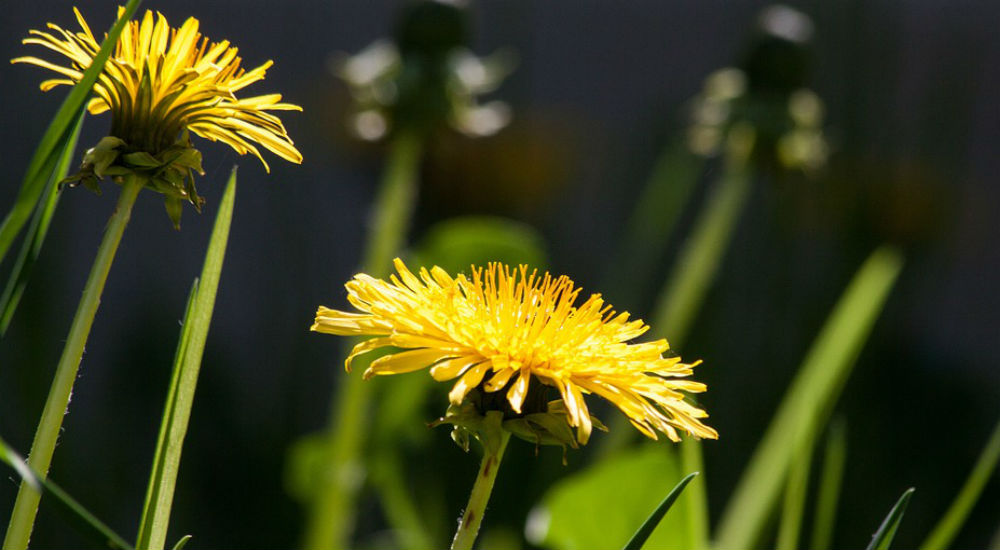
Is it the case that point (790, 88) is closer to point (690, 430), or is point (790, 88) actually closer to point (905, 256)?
point (905, 256)

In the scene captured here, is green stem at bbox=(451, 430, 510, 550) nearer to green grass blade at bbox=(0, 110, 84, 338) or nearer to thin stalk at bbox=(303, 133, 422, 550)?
green grass blade at bbox=(0, 110, 84, 338)

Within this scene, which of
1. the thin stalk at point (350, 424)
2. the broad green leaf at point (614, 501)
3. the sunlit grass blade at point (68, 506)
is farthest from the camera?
the thin stalk at point (350, 424)

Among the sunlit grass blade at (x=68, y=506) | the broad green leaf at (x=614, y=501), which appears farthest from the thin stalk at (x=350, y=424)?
the sunlit grass blade at (x=68, y=506)

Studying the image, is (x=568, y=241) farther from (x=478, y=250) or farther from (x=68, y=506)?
(x=68, y=506)

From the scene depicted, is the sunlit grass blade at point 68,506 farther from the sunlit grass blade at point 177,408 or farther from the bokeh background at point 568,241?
the bokeh background at point 568,241

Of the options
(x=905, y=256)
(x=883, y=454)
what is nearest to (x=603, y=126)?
(x=905, y=256)

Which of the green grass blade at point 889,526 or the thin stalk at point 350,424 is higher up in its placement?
Answer: the green grass blade at point 889,526

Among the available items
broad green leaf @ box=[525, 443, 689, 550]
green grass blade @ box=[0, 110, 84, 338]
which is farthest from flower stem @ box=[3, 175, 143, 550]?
broad green leaf @ box=[525, 443, 689, 550]
